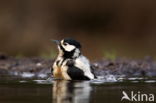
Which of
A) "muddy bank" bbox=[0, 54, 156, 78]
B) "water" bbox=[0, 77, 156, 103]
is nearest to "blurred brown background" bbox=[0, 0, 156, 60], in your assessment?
"muddy bank" bbox=[0, 54, 156, 78]

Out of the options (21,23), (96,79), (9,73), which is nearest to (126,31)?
(21,23)

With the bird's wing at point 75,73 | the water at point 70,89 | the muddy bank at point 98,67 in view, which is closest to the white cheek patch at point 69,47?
the bird's wing at point 75,73

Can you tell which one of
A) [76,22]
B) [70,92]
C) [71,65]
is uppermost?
[76,22]

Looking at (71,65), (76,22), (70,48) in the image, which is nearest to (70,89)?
(71,65)

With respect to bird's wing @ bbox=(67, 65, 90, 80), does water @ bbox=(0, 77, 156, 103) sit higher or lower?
lower

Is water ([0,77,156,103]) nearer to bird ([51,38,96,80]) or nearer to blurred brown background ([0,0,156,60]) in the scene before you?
bird ([51,38,96,80])

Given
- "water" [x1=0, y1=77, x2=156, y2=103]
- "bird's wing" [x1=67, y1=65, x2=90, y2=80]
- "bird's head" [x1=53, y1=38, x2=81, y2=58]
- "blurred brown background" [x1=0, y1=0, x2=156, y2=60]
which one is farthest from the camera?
"blurred brown background" [x1=0, y1=0, x2=156, y2=60]

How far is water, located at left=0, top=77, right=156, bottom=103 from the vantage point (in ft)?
36.1

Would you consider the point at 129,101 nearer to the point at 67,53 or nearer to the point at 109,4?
the point at 67,53

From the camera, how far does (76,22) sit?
25.9 metres

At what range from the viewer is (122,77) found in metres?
14.8

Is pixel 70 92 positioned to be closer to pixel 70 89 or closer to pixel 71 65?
pixel 70 89

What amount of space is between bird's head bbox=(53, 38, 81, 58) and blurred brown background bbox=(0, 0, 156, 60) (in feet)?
33.9

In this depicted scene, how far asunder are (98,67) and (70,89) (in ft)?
13.2
